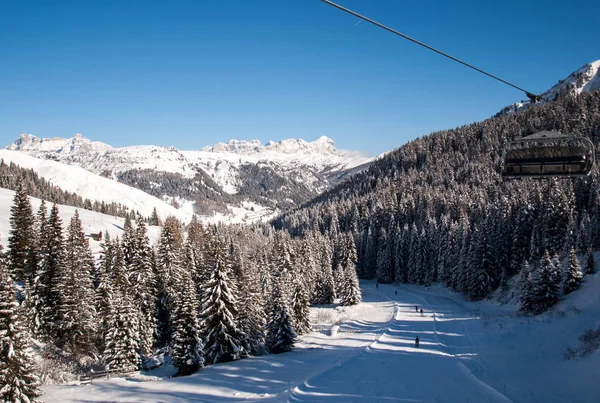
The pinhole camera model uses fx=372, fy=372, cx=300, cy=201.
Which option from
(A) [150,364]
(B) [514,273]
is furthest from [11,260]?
(B) [514,273]

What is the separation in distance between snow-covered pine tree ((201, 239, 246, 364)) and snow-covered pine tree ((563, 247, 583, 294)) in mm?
40169

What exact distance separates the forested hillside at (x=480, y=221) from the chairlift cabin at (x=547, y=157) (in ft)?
4.38

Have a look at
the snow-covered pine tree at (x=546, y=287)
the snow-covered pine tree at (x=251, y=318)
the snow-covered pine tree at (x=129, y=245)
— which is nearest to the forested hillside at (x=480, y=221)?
the snow-covered pine tree at (x=546, y=287)

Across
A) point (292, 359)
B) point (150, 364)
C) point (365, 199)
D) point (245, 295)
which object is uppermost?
point (365, 199)

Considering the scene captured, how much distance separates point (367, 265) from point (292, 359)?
257 feet

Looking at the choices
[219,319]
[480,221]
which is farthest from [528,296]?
[219,319]

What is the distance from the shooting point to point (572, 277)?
4594 cm

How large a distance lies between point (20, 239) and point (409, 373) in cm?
4833

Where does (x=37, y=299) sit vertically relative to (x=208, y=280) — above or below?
below

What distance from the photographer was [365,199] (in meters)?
155

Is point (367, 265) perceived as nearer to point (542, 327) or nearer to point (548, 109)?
point (542, 327)

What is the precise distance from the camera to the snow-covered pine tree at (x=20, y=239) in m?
46.0

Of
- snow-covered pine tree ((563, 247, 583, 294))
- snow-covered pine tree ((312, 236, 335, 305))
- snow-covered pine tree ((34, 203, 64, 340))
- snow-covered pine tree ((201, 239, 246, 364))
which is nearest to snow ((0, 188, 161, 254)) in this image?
snow-covered pine tree ((34, 203, 64, 340))

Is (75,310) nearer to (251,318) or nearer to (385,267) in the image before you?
(251,318)
